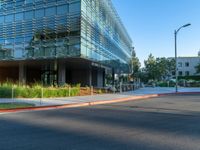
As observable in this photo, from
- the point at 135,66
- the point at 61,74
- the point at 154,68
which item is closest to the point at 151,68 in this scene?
the point at 154,68

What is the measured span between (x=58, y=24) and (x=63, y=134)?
2339 cm

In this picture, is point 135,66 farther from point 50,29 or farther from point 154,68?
point 50,29

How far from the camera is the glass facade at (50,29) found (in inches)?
1177

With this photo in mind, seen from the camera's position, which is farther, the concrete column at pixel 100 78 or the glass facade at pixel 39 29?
A: the concrete column at pixel 100 78

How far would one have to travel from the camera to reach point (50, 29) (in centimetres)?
3094

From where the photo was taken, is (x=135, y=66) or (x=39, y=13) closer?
(x=39, y=13)

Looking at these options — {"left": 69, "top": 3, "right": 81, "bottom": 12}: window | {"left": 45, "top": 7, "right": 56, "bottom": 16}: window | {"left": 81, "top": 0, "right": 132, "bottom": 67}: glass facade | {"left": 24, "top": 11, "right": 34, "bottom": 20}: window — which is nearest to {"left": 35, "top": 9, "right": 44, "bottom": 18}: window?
{"left": 45, "top": 7, "right": 56, "bottom": 16}: window

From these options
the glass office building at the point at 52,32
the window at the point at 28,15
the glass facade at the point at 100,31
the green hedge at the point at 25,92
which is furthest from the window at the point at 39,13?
the green hedge at the point at 25,92

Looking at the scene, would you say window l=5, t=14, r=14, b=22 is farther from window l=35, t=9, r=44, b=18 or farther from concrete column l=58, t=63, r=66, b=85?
concrete column l=58, t=63, r=66, b=85

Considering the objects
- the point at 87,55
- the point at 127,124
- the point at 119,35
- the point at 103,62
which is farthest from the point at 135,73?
the point at 127,124

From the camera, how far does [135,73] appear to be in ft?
250

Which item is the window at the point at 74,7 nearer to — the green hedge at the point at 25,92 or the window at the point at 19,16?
the window at the point at 19,16

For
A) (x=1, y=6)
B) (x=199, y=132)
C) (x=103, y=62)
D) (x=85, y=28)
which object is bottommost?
(x=199, y=132)

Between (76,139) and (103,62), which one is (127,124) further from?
(103,62)
